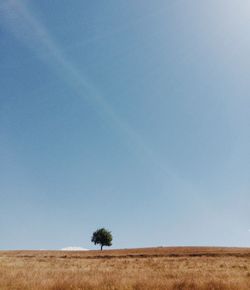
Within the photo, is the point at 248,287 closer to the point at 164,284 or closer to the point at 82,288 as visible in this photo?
the point at 164,284

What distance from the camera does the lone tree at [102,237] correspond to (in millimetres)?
99125

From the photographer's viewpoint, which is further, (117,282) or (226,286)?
(117,282)

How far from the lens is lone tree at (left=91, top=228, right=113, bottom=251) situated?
99.1 metres

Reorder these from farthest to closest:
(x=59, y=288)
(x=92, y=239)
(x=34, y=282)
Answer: (x=92, y=239), (x=34, y=282), (x=59, y=288)

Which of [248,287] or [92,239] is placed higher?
[92,239]

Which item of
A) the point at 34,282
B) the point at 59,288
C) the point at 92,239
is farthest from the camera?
the point at 92,239

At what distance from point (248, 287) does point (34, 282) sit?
26.5 feet

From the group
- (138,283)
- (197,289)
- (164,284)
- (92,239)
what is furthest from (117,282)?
(92,239)

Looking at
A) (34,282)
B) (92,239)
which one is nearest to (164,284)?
(34,282)

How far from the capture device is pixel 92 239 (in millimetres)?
100688

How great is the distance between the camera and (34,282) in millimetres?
12352

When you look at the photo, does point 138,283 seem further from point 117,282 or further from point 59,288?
point 59,288

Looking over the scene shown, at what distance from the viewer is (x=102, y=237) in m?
99.2

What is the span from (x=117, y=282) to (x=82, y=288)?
1690 mm
